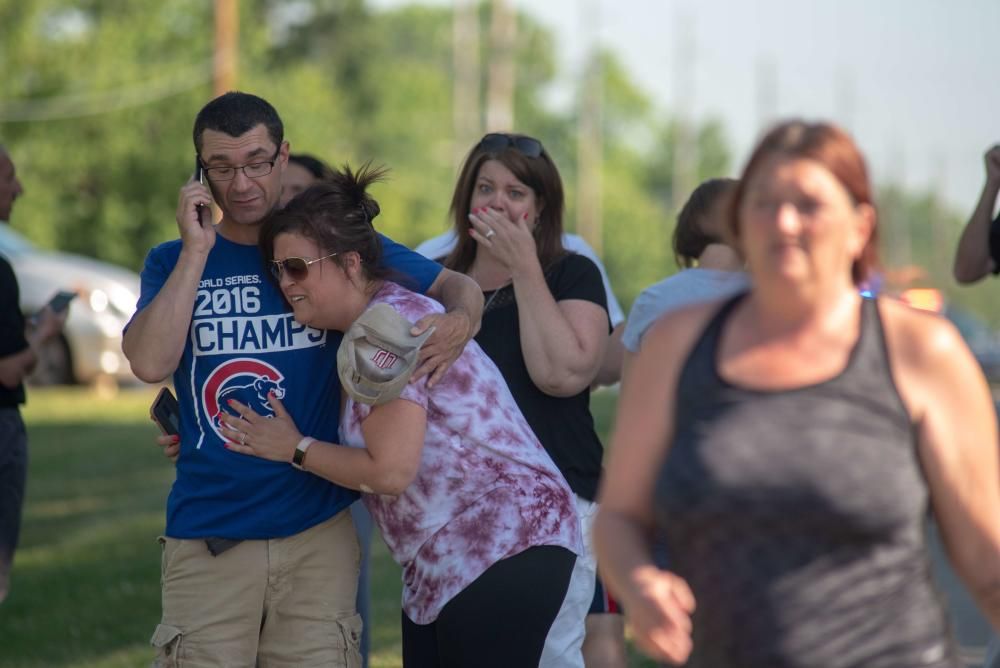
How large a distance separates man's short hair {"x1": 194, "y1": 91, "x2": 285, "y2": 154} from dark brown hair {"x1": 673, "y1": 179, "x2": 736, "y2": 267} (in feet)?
5.12

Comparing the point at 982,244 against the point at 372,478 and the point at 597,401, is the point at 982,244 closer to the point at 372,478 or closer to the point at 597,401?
the point at 372,478

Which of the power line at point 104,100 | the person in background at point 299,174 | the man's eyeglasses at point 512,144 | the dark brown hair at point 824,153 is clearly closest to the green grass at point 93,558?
the person in background at point 299,174

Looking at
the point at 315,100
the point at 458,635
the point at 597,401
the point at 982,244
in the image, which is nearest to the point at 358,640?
the point at 458,635

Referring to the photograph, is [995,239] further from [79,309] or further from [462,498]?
[79,309]

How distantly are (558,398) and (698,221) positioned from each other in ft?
2.79

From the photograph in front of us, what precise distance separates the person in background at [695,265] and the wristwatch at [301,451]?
1146 millimetres

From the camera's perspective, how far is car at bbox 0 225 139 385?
1953 centimetres

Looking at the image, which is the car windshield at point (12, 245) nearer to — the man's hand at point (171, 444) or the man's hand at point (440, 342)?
the man's hand at point (171, 444)

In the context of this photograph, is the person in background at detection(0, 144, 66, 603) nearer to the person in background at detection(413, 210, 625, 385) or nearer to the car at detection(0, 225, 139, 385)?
the person in background at detection(413, 210, 625, 385)

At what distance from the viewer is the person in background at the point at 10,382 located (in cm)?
616

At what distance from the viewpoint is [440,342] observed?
401 cm

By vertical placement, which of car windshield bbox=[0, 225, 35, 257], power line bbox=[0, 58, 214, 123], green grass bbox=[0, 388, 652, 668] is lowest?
green grass bbox=[0, 388, 652, 668]

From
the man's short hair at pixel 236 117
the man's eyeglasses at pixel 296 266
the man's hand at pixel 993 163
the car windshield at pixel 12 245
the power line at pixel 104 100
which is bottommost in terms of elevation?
the car windshield at pixel 12 245

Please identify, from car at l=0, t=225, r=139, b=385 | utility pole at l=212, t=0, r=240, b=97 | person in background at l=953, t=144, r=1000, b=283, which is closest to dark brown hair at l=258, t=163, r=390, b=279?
person in background at l=953, t=144, r=1000, b=283
